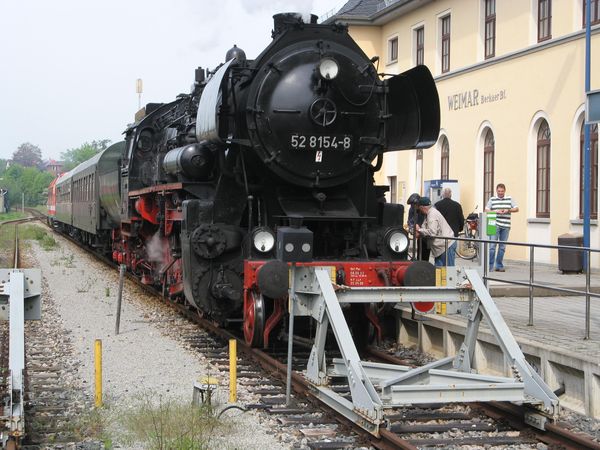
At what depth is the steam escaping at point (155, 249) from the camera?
473 inches

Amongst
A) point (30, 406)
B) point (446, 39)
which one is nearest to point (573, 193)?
point (446, 39)

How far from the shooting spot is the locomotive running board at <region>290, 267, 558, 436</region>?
591 cm

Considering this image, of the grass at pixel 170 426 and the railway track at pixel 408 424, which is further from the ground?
the grass at pixel 170 426

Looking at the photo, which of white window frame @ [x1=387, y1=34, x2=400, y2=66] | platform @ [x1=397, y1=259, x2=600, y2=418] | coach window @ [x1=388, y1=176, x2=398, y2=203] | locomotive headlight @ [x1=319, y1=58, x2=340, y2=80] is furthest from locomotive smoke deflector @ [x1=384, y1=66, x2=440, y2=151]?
white window frame @ [x1=387, y1=34, x2=400, y2=66]

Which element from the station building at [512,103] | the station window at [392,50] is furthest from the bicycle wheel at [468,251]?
the station window at [392,50]

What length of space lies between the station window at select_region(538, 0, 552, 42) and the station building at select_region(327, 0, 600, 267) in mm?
23

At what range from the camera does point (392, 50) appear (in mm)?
28375

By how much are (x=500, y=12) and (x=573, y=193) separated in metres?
5.81

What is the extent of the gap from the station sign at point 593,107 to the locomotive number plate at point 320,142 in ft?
7.86

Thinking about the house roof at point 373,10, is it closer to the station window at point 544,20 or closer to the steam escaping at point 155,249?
the station window at point 544,20

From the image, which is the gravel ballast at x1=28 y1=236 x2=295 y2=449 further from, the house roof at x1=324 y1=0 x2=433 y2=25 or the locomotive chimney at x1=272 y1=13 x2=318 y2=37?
the house roof at x1=324 y1=0 x2=433 y2=25

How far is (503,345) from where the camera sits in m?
6.60

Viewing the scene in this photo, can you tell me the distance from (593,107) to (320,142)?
8.82 ft

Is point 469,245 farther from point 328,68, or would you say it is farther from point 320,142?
point 328,68
